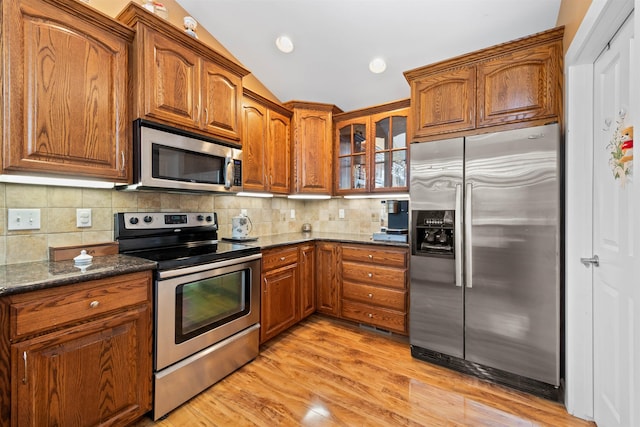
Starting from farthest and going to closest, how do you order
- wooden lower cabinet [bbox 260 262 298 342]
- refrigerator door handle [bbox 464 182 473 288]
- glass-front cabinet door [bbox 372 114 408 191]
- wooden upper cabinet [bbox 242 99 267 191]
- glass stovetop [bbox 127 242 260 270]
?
glass-front cabinet door [bbox 372 114 408 191]
wooden upper cabinet [bbox 242 99 267 191]
wooden lower cabinet [bbox 260 262 298 342]
refrigerator door handle [bbox 464 182 473 288]
glass stovetop [bbox 127 242 260 270]

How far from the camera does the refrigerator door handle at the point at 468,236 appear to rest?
202 cm

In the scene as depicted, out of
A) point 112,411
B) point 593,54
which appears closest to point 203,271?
point 112,411

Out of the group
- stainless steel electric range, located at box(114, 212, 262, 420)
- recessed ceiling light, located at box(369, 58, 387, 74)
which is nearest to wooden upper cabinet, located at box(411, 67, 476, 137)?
recessed ceiling light, located at box(369, 58, 387, 74)

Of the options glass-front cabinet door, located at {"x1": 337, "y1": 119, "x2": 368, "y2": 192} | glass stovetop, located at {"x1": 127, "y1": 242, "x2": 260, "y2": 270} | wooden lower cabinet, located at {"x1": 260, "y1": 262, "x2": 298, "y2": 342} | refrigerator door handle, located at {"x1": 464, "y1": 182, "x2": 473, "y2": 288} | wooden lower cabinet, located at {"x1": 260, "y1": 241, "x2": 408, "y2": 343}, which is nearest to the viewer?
glass stovetop, located at {"x1": 127, "y1": 242, "x2": 260, "y2": 270}

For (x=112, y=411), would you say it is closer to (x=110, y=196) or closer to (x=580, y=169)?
(x=110, y=196)

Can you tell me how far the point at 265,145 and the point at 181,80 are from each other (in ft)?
3.32

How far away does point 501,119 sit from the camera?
6.49ft

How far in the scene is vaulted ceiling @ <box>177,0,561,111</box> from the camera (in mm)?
2109

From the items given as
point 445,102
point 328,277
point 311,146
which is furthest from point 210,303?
point 445,102

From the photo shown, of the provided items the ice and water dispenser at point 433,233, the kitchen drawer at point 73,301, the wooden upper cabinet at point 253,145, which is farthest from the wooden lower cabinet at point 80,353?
the ice and water dispenser at point 433,233

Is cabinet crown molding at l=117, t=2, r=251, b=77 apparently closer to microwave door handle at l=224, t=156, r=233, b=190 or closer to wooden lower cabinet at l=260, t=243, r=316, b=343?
microwave door handle at l=224, t=156, r=233, b=190

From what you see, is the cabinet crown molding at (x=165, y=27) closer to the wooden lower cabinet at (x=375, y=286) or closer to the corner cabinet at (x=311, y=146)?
the corner cabinet at (x=311, y=146)

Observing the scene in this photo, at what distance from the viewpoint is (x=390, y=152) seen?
2.88m

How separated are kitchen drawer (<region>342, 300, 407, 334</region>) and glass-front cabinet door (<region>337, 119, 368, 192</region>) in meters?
1.22
